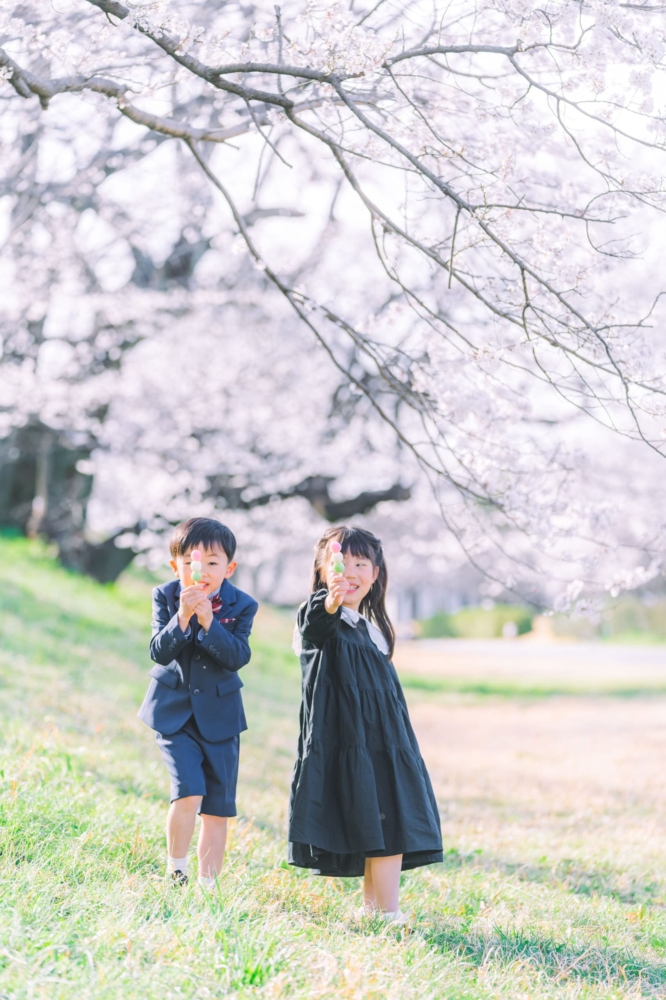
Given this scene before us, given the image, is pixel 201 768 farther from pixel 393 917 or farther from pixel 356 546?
pixel 356 546

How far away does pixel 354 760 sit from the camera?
3.06m

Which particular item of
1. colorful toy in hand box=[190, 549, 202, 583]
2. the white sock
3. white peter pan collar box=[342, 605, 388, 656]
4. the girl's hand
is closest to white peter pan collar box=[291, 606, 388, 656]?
white peter pan collar box=[342, 605, 388, 656]

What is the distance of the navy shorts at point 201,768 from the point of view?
312 cm

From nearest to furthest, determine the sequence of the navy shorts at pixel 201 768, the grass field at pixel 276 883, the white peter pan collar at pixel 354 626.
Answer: the grass field at pixel 276 883, the navy shorts at pixel 201 768, the white peter pan collar at pixel 354 626

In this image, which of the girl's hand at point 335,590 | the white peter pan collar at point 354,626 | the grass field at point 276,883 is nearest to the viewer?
the grass field at point 276,883

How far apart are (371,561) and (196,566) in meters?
0.63

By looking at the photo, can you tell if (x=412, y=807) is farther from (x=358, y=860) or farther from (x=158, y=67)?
(x=158, y=67)

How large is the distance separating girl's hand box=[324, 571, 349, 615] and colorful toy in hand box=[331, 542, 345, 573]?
0.02 m

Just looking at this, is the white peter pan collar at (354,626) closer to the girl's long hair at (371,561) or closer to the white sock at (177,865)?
the girl's long hair at (371,561)

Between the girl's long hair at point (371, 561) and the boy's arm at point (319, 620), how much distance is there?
0.10 metres

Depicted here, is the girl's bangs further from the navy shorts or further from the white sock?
the white sock

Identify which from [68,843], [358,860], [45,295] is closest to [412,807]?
[358,860]

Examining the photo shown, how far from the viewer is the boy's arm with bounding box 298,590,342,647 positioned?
3.12 meters

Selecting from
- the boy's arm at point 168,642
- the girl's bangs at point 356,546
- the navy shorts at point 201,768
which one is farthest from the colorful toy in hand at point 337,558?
the navy shorts at point 201,768
